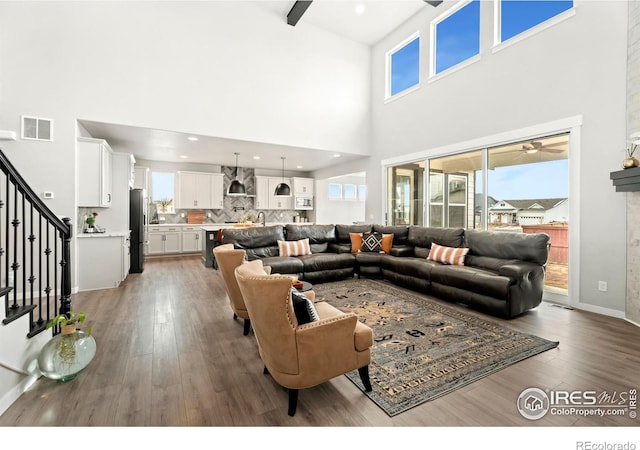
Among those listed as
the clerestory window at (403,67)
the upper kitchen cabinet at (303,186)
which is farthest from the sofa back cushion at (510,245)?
the upper kitchen cabinet at (303,186)

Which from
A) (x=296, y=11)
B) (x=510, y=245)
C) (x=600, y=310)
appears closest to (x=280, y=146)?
(x=296, y=11)

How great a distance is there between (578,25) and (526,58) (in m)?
0.65

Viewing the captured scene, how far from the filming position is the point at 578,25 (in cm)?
386

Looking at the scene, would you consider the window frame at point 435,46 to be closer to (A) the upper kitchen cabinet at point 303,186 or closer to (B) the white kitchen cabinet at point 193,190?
(A) the upper kitchen cabinet at point 303,186

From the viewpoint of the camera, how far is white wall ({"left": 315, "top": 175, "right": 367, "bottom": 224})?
10.5 metres

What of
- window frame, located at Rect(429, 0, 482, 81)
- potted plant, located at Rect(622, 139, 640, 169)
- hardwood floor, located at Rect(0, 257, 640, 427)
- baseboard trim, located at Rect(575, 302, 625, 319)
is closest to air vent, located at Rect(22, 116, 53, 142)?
A: hardwood floor, located at Rect(0, 257, 640, 427)

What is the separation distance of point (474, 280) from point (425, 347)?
4.72ft

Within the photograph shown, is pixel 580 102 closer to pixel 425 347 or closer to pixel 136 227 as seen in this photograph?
pixel 425 347

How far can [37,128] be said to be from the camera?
167 inches

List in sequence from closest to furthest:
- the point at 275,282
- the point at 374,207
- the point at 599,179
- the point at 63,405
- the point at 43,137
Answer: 1. the point at 275,282
2. the point at 63,405
3. the point at 599,179
4. the point at 43,137
5. the point at 374,207

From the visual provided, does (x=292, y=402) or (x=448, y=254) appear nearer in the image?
(x=292, y=402)

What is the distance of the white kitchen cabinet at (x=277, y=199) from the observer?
9.94 meters
